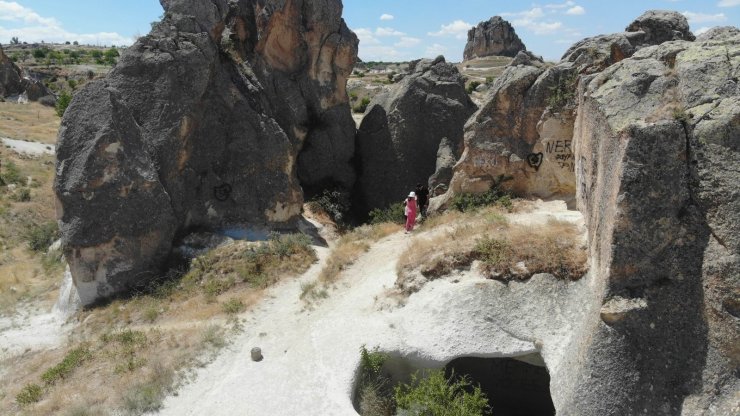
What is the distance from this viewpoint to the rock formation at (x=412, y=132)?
21.7 meters

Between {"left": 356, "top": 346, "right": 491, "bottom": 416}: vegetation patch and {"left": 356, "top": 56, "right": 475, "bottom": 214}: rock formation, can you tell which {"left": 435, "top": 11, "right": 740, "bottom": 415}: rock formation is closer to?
{"left": 356, "top": 346, "right": 491, "bottom": 416}: vegetation patch

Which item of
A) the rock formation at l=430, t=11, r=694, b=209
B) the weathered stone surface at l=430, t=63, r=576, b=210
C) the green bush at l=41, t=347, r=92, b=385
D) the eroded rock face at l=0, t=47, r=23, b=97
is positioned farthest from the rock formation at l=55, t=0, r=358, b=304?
the eroded rock face at l=0, t=47, r=23, b=97

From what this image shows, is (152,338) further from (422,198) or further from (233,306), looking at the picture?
(422,198)

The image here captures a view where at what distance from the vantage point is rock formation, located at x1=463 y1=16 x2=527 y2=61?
83.0 metres

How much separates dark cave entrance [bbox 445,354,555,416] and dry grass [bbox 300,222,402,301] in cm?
371

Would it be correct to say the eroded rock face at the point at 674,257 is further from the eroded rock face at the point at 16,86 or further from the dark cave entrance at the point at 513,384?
the eroded rock face at the point at 16,86

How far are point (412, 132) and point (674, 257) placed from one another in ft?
50.4

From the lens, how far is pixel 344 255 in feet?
47.1

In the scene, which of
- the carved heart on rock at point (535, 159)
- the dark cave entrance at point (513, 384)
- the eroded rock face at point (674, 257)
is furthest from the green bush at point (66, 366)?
the carved heart on rock at point (535, 159)

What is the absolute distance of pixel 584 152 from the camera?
1027 cm

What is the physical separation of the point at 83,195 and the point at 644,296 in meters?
13.2

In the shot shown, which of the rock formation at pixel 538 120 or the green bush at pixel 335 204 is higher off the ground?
the rock formation at pixel 538 120

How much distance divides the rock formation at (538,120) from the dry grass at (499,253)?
350 cm

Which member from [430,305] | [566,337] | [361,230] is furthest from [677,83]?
[361,230]
